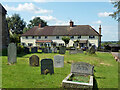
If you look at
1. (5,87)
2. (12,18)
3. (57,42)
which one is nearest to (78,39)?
(57,42)

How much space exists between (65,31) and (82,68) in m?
35.2

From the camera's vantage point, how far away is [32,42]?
46.1 m

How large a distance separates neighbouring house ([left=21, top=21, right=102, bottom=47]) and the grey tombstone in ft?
99.9

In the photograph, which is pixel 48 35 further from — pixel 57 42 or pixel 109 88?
pixel 109 88

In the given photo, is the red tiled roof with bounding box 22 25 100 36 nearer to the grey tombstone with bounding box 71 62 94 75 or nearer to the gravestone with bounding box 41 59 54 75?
the grey tombstone with bounding box 71 62 94 75

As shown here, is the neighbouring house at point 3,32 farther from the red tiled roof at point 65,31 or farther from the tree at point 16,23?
the tree at point 16,23

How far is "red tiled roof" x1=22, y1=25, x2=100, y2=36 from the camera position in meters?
41.7

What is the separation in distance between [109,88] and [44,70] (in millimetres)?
4833

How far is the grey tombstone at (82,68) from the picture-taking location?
9.30 metres

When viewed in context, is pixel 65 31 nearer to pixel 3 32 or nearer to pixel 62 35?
pixel 62 35

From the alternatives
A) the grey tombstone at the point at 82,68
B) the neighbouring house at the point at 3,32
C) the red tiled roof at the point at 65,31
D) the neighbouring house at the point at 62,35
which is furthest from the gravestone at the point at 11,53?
the red tiled roof at the point at 65,31

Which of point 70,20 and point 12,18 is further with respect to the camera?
point 12,18

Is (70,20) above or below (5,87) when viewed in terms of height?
above

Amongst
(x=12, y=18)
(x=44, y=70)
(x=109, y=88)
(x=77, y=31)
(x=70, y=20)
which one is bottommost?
(x=109, y=88)
